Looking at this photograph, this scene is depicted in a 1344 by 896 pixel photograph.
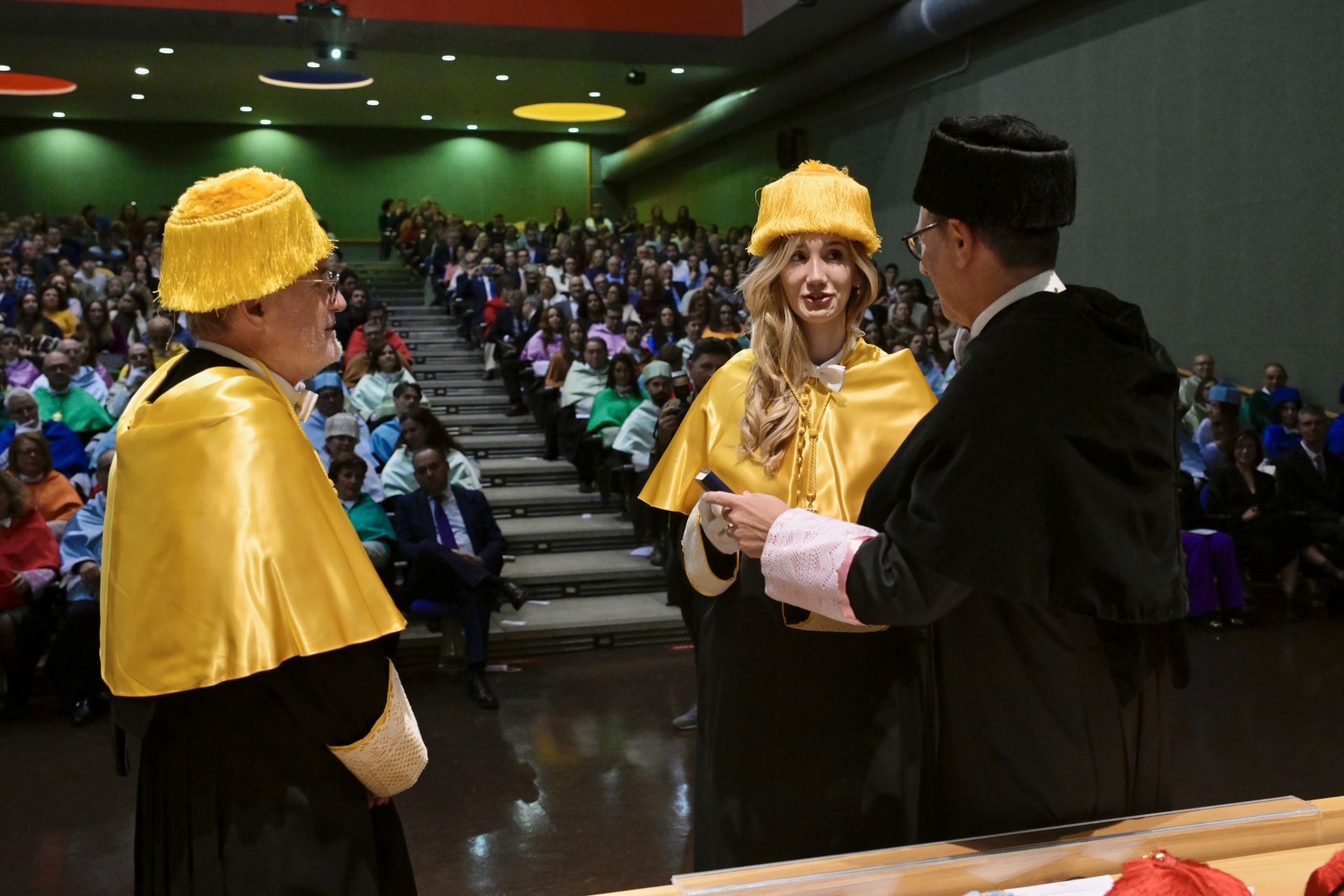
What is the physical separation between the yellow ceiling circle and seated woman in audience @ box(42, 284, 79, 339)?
11.9 meters

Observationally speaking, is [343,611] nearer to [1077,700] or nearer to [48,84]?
[1077,700]

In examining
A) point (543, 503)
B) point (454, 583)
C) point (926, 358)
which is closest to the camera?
point (454, 583)

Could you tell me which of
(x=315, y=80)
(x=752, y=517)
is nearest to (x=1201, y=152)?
(x=752, y=517)

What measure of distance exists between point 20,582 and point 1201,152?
29.9 ft

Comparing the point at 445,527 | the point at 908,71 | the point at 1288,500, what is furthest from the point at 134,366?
the point at 908,71

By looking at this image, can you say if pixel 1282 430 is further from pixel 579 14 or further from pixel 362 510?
pixel 579 14

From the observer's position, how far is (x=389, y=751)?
1609mm

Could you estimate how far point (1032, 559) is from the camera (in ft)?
4.48

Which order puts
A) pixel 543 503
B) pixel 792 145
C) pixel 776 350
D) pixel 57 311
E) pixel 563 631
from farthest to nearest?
pixel 792 145
pixel 57 311
pixel 543 503
pixel 563 631
pixel 776 350

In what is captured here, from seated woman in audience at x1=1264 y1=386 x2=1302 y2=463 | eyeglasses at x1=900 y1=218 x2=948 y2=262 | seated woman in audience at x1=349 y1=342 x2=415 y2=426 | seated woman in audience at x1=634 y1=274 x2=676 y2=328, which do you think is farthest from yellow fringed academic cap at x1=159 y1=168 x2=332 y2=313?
seated woman in audience at x1=634 y1=274 x2=676 y2=328

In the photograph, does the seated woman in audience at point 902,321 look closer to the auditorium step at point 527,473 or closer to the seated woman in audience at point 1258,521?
the auditorium step at point 527,473

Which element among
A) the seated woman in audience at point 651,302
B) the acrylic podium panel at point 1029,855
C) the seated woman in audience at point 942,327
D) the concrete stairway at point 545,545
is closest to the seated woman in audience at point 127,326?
the concrete stairway at point 545,545

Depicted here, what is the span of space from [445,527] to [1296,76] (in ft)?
23.4

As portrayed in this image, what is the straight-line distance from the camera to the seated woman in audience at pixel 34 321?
32.2 ft
